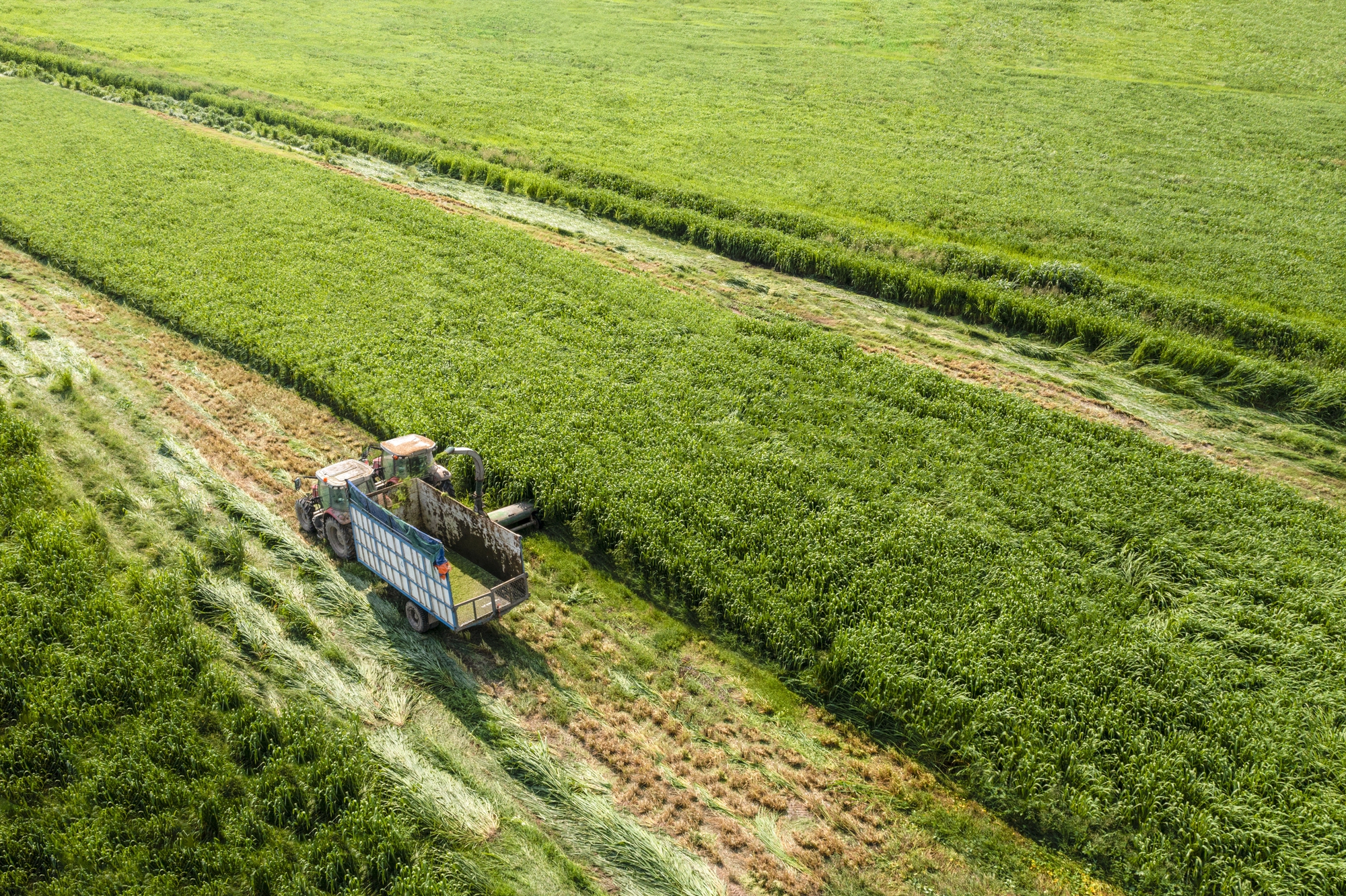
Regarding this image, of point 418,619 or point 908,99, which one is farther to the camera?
point 908,99

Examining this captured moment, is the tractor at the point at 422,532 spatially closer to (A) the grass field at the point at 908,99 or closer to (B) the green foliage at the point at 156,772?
(B) the green foliage at the point at 156,772

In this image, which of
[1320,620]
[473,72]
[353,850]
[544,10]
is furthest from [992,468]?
[544,10]

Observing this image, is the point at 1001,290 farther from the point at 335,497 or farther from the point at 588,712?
the point at 335,497

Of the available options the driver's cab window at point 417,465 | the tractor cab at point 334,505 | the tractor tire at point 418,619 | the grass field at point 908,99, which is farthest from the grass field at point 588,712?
the grass field at point 908,99

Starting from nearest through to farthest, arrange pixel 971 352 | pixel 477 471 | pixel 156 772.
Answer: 1. pixel 156 772
2. pixel 477 471
3. pixel 971 352

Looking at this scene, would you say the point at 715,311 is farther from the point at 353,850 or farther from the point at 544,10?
the point at 544,10

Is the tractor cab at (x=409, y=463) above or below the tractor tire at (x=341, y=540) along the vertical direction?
above

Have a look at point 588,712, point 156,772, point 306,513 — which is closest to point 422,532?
point 306,513
